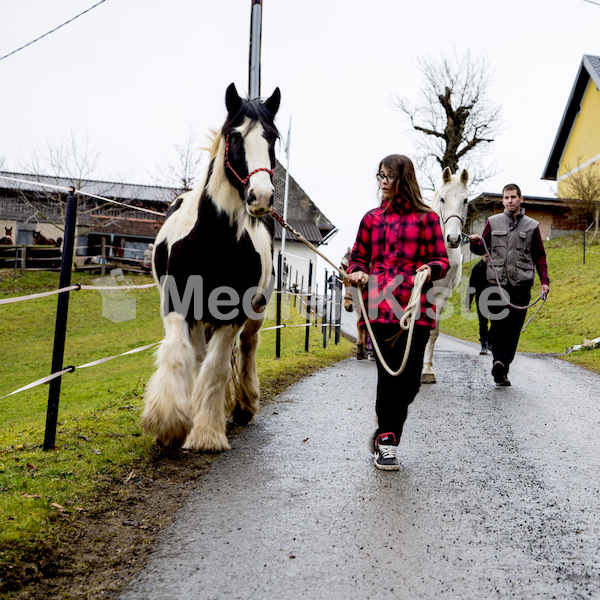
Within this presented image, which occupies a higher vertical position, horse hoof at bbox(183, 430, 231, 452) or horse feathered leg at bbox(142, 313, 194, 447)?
horse feathered leg at bbox(142, 313, 194, 447)

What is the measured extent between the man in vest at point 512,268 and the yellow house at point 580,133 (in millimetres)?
24868

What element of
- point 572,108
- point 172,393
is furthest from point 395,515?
point 572,108

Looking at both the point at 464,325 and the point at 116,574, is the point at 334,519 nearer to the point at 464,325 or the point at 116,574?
the point at 116,574

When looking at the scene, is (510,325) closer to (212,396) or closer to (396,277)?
(396,277)

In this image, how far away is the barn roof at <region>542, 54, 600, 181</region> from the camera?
33750 millimetres

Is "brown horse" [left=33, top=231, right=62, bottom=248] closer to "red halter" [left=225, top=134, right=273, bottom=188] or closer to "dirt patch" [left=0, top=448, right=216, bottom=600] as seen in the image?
"red halter" [left=225, top=134, right=273, bottom=188]

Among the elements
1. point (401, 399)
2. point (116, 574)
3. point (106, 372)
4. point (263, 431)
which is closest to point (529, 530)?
point (401, 399)

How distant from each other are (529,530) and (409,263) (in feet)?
5.68

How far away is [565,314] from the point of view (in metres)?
19.3

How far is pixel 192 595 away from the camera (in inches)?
95.3

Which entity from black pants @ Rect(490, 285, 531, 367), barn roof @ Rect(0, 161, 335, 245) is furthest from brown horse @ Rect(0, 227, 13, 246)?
black pants @ Rect(490, 285, 531, 367)

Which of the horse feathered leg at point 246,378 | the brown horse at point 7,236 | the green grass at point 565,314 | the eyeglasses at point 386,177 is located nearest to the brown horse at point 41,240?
the brown horse at point 7,236

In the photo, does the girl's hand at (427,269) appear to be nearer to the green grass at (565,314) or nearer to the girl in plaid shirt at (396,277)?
the girl in plaid shirt at (396,277)

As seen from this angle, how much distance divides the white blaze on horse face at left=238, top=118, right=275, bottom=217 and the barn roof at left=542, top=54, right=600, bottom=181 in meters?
32.2
